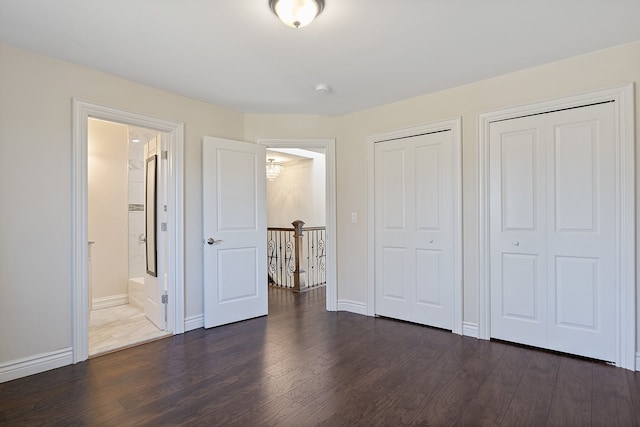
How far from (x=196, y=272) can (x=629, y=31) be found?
13.5ft

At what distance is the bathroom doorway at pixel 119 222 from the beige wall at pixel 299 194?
3.64 meters

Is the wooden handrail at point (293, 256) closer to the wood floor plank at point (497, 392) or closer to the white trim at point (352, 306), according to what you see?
the white trim at point (352, 306)

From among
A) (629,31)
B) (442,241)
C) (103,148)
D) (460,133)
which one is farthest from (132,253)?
(629,31)

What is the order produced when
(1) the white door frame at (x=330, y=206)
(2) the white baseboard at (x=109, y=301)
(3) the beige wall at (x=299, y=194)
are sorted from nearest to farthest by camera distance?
(1) the white door frame at (x=330, y=206) < (2) the white baseboard at (x=109, y=301) < (3) the beige wall at (x=299, y=194)

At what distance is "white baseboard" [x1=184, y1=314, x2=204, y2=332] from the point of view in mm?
3517

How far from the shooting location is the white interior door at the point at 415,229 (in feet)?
11.3

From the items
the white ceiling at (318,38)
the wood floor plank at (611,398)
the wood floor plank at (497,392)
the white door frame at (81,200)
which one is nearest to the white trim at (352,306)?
the wood floor plank at (497,392)

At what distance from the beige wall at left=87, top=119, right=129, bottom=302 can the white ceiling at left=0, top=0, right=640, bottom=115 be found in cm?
193

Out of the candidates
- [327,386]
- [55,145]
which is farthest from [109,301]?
[327,386]

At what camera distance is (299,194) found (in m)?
7.85

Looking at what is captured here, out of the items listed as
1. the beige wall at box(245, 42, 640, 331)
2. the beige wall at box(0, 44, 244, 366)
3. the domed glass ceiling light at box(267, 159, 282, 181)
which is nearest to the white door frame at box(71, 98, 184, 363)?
the beige wall at box(0, 44, 244, 366)

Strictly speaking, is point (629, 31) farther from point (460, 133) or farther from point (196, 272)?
point (196, 272)

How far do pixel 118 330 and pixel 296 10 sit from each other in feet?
11.2

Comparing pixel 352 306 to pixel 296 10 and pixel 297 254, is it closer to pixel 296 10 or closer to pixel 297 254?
pixel 297 254
